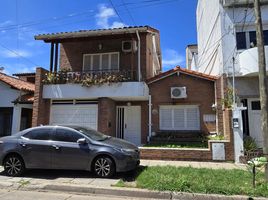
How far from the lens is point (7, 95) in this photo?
A: 14984 mm

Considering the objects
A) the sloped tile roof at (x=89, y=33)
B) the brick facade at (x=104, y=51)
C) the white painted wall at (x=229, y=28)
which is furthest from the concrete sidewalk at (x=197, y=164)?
the sloped tile roof at (x=89, y=33)

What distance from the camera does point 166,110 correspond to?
14367 millimetres

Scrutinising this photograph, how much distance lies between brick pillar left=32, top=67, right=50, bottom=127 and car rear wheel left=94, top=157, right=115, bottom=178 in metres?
6.87

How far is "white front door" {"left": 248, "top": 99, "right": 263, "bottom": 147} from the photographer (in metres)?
12.2

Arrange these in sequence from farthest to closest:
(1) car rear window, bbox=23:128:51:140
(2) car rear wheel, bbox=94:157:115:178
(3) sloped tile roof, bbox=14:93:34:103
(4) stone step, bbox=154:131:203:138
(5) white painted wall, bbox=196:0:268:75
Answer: (3) sloped tile roof, bbox=14:93:34:103 < (4) stone step, bbox=154:131:203:138 < (5) white painted wall, bbox=196:0:268:75 < (1) car rear window, bbox=23:128:51:140 < (2) car rear wheel, bbox=94:157:115:178

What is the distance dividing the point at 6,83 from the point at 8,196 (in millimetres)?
10112

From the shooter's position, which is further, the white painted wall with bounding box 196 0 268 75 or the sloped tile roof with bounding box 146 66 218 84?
the sloped tile roof with bounding box 146 66 218 84

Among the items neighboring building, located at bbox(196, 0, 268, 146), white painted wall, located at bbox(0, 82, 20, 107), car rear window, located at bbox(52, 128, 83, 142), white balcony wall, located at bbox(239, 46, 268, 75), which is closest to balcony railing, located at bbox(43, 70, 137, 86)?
white painted wall, located at bbox(0, 82, 20, 107)

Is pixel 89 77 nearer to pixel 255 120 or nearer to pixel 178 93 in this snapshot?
pixel 178 93

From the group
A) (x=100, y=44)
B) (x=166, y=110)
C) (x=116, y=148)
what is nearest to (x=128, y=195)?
(x=116, y=148)

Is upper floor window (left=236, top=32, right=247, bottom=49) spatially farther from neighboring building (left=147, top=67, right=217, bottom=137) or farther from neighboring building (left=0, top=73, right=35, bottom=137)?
neighboring building (left=0, top=73, right=35, bottom=137)

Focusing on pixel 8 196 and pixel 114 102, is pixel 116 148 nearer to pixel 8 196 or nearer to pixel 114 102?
pixel 8 196

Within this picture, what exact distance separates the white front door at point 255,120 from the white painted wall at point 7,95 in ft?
42.4

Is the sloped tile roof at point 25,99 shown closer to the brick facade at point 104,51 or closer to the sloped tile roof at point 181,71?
the brick facade at point 104,51
